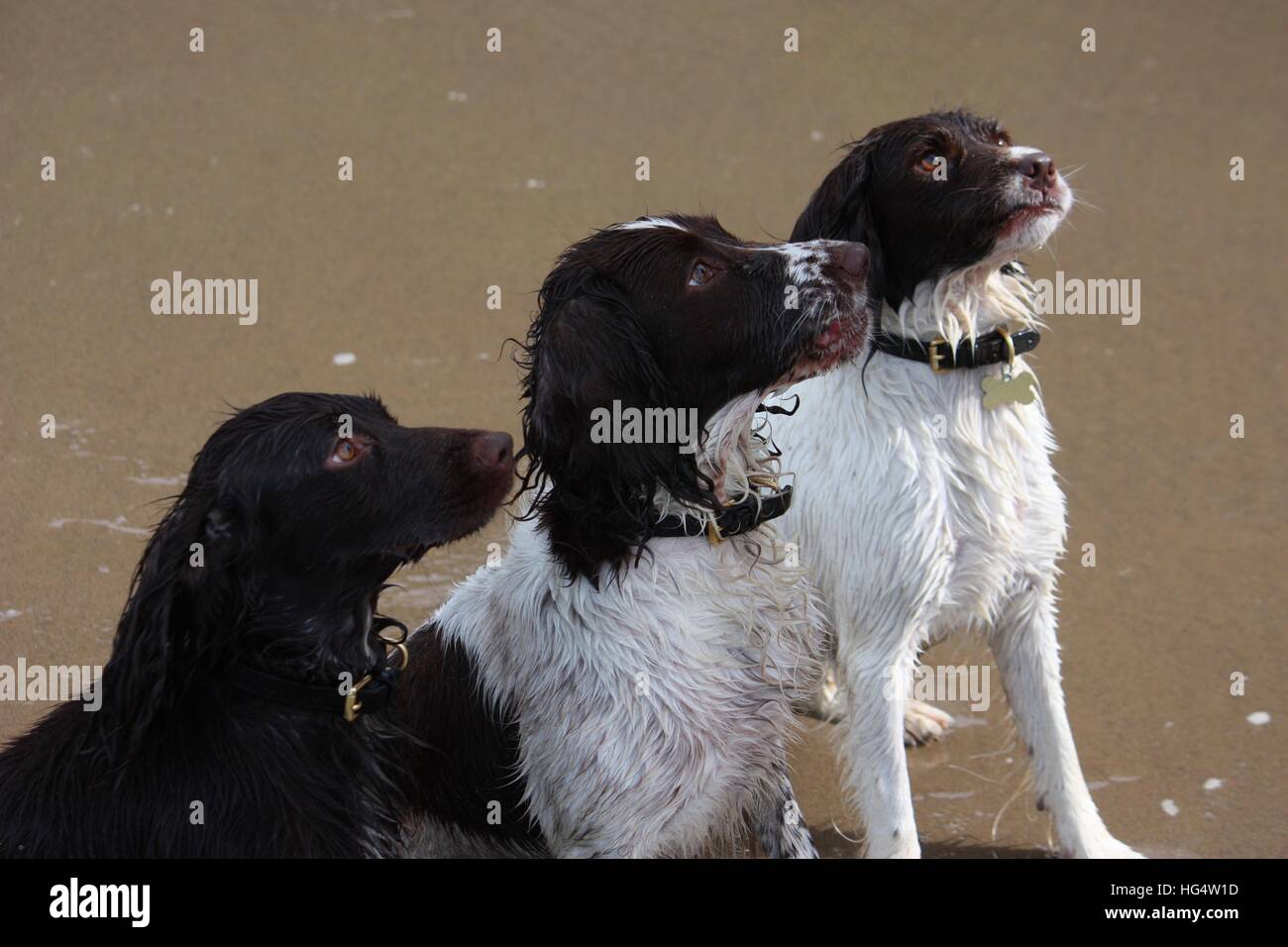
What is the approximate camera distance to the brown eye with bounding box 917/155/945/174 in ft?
11.6

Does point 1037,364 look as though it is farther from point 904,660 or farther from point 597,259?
point 597,259

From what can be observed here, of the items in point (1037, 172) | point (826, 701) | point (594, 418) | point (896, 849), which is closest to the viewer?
point (594, 418)

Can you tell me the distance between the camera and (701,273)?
10.6 feet

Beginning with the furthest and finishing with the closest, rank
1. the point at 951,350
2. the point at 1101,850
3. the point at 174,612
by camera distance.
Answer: the point at 1101,850, the point at 951,350, the point at 174,612

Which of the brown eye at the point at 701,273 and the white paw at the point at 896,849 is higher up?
the brown eye at the point at 701,273

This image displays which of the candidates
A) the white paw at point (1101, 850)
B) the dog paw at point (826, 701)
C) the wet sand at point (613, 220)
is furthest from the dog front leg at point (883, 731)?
the dog paw at point (826, 701)

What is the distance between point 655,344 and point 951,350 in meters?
0.83

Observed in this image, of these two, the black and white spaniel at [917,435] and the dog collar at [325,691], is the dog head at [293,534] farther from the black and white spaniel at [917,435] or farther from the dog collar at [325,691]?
the black and white spaniel at [917,435]

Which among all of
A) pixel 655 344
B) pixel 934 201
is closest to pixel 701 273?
pixel 655 344

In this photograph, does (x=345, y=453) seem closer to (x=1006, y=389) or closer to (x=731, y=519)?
(x=731, y=519)

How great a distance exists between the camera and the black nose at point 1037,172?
138 inches

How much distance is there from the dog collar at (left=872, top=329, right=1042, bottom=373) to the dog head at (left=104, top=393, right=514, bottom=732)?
1.03m
